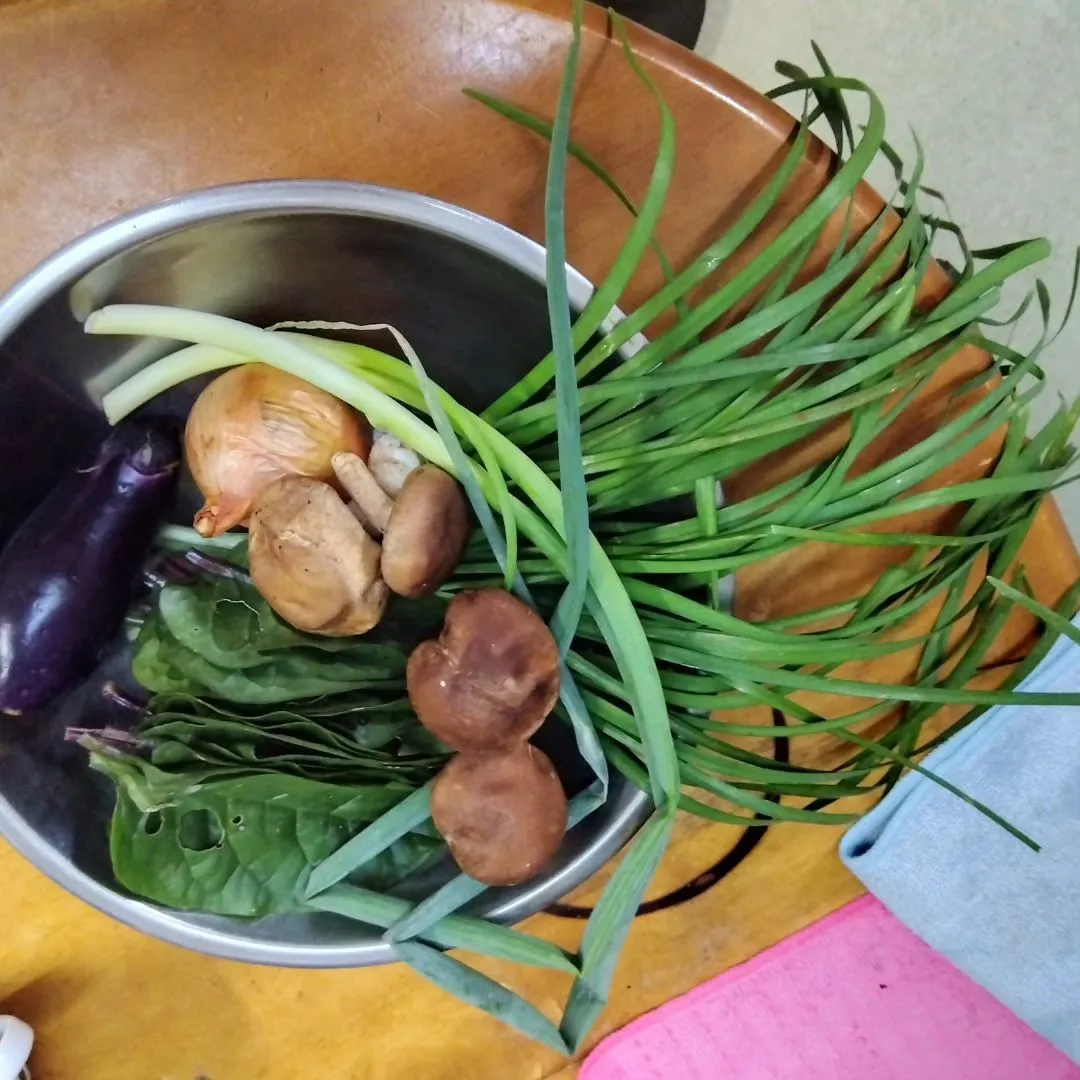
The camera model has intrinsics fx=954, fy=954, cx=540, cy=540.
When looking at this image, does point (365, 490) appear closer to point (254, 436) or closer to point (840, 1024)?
point (254, 436)

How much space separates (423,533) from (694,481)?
0.15m

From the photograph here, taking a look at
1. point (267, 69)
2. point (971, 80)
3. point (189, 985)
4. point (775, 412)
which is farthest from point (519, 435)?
point (971, 80)

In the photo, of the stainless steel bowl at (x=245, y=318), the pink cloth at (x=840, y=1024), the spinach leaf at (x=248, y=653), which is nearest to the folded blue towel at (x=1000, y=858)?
the pink cloth at (x=840, y=1024)

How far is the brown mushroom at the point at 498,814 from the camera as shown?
531 millimetres

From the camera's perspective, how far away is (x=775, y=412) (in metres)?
0.52

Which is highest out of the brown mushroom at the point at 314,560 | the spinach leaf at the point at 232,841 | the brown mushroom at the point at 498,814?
the brown mushroom at the point at 314,560

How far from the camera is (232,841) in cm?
56

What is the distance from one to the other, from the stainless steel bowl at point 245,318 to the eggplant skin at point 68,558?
0.02m

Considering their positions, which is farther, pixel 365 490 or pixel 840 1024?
pixel 840 1024

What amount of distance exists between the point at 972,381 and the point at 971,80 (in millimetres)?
700

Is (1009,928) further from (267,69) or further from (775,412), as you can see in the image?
(267,69)

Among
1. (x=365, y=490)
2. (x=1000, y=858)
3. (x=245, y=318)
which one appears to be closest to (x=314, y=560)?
(x=365, y=490)

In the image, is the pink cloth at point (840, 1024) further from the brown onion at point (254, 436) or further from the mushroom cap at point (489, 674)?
the brown onion at point (254, 436)

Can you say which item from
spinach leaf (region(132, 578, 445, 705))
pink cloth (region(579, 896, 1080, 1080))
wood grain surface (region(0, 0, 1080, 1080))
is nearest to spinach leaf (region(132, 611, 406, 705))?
spinach leaf (region(132, 578, 445, 705))
